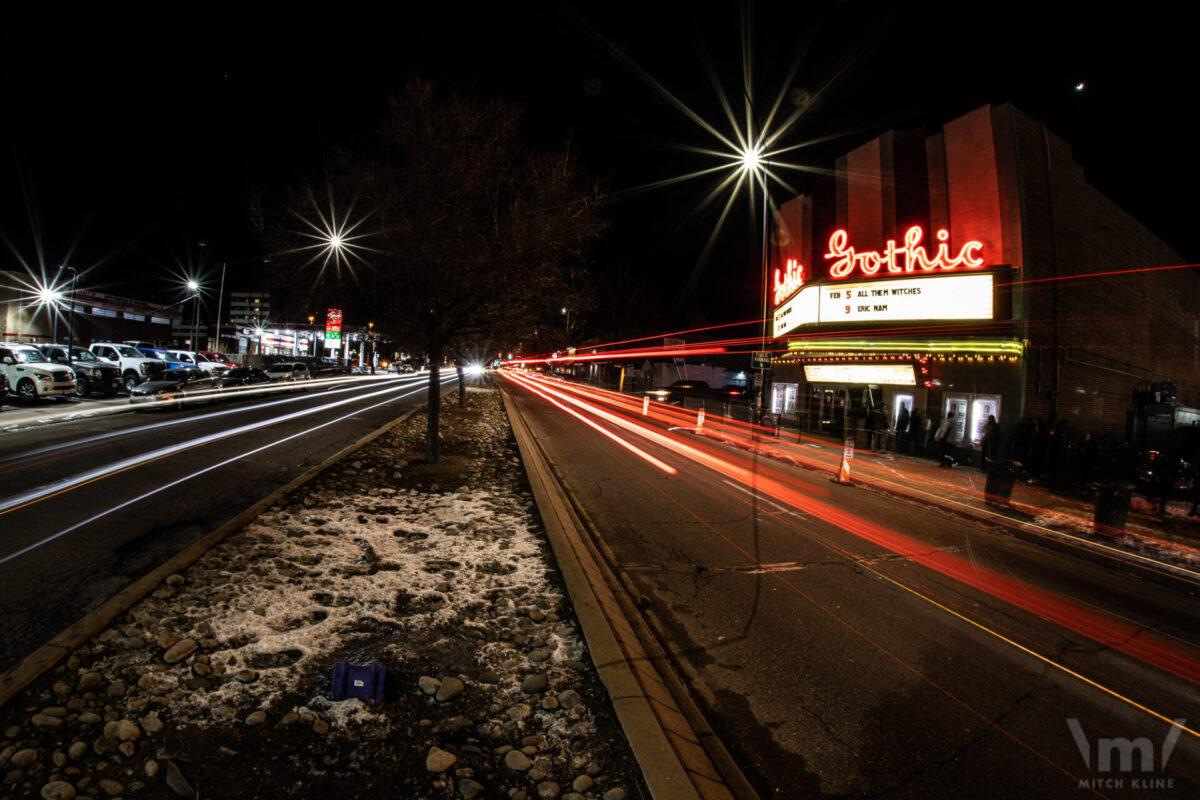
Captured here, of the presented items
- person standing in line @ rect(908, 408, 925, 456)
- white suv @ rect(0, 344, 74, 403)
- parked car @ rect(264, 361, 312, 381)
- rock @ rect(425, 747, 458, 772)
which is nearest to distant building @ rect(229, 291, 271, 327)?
parked car @ rect(264, 361, 312, 381)

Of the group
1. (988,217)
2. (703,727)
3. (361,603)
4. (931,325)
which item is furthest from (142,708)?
(988,217)

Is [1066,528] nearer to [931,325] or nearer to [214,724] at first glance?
[931,325]

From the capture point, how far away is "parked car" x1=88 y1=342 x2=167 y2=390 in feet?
81.9

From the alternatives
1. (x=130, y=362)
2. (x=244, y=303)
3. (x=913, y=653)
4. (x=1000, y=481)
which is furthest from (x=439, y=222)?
(x=244, y=303)

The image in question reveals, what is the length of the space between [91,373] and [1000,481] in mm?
32452

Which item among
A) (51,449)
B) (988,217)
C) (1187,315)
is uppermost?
(988,217)

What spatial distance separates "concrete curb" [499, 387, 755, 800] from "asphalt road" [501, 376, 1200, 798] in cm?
28

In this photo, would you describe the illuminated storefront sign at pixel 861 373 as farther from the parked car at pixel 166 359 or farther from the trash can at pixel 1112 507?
the parked car at pixel 166 359

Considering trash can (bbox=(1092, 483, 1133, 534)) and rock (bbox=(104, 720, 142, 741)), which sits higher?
rock (bbox=(104, 720, 142, 741))

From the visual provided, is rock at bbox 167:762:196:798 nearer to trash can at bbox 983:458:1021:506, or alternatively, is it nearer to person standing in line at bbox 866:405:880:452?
trash can at bbox 983:458:1021:506

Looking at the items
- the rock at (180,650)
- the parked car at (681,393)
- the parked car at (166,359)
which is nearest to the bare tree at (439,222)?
the rock at (180,650)

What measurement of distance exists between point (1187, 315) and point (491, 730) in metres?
39.5

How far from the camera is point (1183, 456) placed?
15.1 meters

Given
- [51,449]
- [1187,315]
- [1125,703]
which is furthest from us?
[1187,315]
